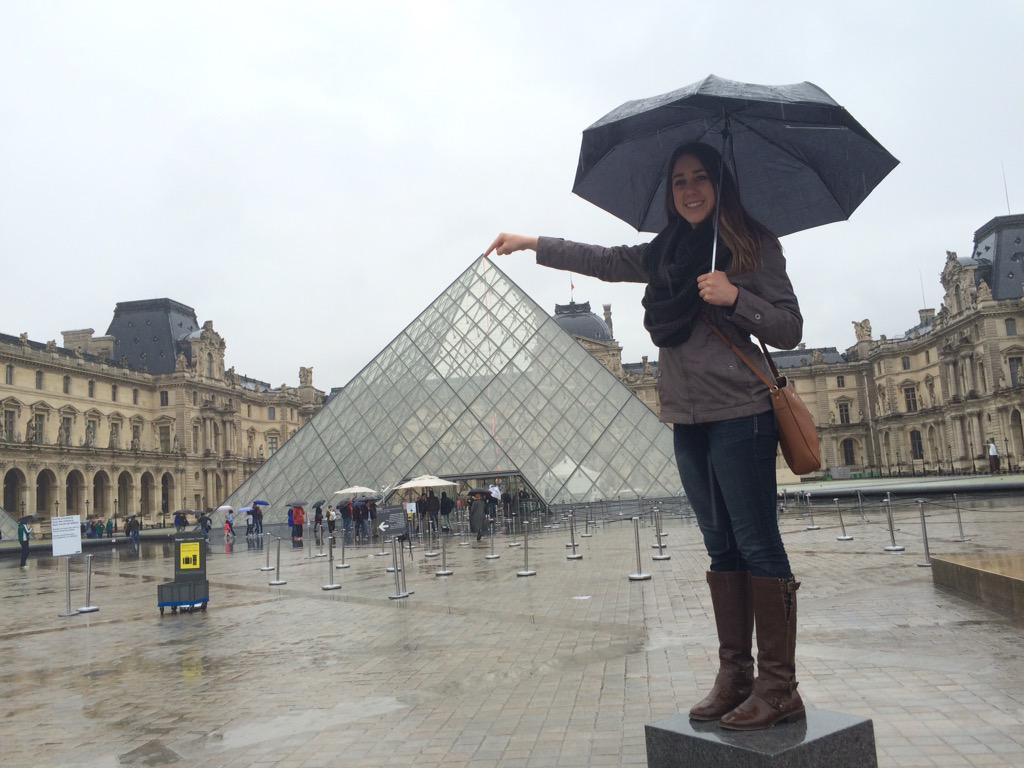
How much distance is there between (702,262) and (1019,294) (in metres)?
61.0

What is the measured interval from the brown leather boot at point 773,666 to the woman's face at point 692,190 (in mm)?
1318

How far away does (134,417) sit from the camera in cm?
5962

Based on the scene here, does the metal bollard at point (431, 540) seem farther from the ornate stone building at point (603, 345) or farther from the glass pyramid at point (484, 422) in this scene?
the ornate stone building at point (603, 345)

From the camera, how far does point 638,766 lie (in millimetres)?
3346

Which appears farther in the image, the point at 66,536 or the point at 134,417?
the point at 134,417

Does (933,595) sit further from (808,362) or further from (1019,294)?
(808,362)

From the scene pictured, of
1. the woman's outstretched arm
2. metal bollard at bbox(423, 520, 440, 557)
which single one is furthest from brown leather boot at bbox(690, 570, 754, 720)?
Answer: metal bollard at bbox(423, 520, 440, 557)

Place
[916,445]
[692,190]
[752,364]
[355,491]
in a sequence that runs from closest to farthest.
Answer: [752,364] < [692,190] < [355,491] < [916,445]

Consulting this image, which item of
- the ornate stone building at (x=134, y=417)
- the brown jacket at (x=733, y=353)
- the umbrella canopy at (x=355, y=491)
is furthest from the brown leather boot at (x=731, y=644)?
the ornate stone building at (x=134, y=417)

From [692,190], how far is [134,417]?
63.5m

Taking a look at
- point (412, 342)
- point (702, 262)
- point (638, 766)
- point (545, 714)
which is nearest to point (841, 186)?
point (702, 262)

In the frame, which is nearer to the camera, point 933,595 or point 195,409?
point 933,595

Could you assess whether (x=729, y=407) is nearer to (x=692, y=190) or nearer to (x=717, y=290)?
(x=717, y=290)

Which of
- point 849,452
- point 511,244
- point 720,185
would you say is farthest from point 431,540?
point 849,452
